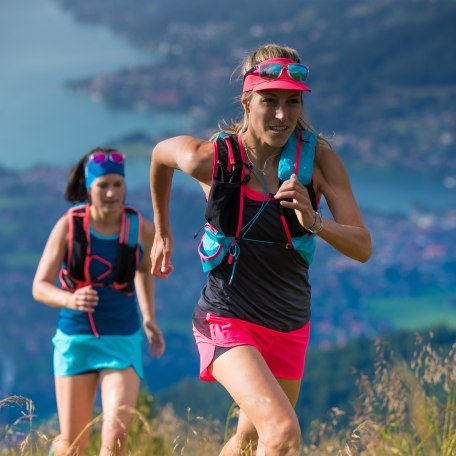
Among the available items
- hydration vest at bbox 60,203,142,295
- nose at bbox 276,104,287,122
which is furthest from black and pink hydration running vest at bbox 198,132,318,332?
hydration vest at bbox 60,203,142,295

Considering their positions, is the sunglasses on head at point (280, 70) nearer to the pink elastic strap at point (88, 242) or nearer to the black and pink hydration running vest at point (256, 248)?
the black and pink hydration running vest at point (256, 248)

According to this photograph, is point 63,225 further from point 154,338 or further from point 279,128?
point 279,128

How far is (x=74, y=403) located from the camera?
16.3 feet

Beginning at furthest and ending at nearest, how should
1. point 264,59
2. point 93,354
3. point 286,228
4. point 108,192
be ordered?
point 108,192 → point 93,354 → point 264,59 → point 286,228

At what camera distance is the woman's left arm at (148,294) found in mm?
5323

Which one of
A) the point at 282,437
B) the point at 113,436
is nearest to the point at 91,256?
the point at 113,436

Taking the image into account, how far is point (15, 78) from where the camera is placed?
101 feet

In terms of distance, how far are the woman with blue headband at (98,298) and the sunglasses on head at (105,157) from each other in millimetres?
156

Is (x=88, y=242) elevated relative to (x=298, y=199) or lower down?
elevated

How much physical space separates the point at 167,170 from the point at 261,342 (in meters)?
0.77

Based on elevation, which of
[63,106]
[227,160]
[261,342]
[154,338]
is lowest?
[261,342]

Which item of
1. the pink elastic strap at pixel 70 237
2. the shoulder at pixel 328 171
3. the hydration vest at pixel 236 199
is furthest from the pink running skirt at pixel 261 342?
the pink elastic strap at pixel 70 237

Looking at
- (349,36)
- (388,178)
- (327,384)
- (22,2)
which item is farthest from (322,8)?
(327,384)

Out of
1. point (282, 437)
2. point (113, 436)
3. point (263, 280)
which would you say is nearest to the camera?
point (282, 437)
